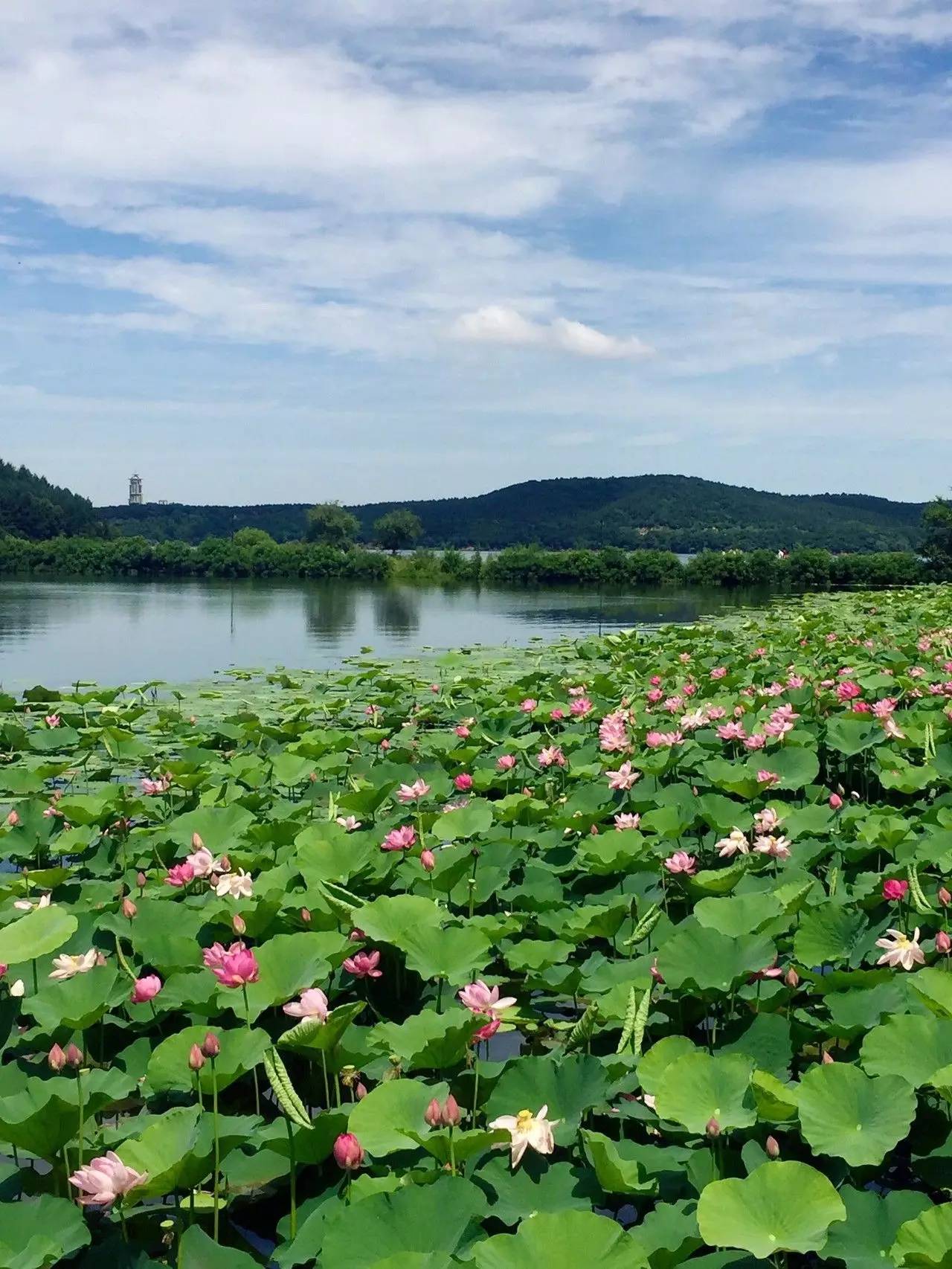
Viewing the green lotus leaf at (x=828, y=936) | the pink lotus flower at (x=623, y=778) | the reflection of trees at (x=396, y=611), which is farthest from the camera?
the reflection of trees at (x=396, y=611)

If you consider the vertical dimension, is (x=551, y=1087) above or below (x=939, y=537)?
below

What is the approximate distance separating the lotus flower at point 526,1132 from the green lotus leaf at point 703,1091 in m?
0.19

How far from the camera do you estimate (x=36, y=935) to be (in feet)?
7.20

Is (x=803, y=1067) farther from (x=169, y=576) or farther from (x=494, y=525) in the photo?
(x=494, y=525)

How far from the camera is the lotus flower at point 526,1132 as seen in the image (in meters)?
1.54

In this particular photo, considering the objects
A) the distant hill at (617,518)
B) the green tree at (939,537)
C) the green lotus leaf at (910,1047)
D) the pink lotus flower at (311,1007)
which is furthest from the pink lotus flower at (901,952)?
Result: the distant hill at (617,518)

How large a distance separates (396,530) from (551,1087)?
60323 millimetres

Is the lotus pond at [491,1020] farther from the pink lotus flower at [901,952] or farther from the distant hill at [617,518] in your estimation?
the distant hill at [617,518]

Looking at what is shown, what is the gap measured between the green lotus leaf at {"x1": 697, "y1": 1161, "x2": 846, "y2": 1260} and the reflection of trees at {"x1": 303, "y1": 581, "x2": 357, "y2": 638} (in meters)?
16.3

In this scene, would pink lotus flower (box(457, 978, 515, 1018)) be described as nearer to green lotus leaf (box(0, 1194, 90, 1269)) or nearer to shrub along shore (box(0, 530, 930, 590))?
green lotus leaf (box(0, 1194, 90, 1269))

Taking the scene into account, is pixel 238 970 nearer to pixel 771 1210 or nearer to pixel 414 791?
pixel 771 1210

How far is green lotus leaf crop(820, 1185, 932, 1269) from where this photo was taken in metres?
1.38

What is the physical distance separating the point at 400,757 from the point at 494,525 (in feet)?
232

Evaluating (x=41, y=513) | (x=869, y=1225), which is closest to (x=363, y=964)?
(x=869, y=1225)
